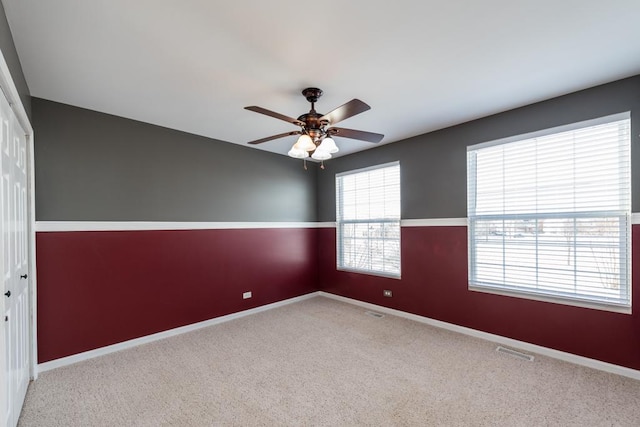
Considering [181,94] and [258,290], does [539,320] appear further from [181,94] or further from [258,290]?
[181,94]

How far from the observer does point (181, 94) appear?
263 centimetres

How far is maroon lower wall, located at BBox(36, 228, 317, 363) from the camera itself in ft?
8.89

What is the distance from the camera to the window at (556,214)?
2516 millimetres

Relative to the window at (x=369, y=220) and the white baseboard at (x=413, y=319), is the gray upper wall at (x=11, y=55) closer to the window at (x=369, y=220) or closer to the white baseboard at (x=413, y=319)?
the white baseboard at (x=413, y=319)

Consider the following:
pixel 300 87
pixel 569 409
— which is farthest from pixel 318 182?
pixel 569 409

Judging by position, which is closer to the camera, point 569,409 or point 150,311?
point 569,409

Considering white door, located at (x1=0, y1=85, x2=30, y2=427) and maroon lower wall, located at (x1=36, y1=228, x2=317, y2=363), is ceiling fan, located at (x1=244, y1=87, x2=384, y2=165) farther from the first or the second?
maroon lower wall, located at (x1=36, y1=228, x2=317, y2=363)

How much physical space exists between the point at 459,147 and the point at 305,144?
2162 mm

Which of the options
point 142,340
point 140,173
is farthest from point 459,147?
point 142,340

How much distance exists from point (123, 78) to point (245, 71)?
40.3 inches

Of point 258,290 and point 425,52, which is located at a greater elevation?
point 425,52

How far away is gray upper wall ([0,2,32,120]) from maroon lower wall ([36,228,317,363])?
1300 millimetres

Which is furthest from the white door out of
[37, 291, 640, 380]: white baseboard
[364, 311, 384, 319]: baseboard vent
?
[364, 311, 384, 319]: baseboard vent

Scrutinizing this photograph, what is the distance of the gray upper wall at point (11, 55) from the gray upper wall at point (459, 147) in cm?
380
